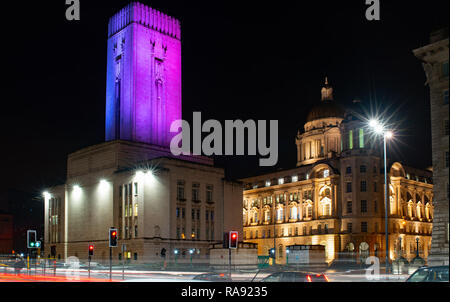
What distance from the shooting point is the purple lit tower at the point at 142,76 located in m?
103

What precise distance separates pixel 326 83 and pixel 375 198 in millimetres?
42454

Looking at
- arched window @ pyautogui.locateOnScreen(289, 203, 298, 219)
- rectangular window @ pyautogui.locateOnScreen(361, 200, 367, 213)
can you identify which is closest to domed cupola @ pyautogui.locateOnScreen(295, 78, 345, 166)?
arched window @ pyautogui.locateOnScreen(289, 203, 298, 219)

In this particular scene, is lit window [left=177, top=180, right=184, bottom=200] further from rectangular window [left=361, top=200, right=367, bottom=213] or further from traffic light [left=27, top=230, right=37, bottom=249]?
traffic light [left=27, top=230, right=37, bottom=249]

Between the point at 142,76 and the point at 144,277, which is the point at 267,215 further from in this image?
the point at 144,277

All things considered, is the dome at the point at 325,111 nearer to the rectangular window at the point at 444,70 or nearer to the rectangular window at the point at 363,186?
the rectangular window at the point at 363,186

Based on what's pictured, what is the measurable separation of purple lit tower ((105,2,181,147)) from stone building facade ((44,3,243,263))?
0.18 m

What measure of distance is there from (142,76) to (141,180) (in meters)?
23.0

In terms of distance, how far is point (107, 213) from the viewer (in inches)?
3794

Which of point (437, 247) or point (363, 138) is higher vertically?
point (363, 138)

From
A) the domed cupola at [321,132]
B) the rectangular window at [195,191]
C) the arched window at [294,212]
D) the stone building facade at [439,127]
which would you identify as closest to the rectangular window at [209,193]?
the rectangular window at [195,191]

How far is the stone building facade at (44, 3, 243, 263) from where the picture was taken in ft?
291

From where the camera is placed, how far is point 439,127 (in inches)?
1709

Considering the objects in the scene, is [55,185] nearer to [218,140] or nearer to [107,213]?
[107,213]
